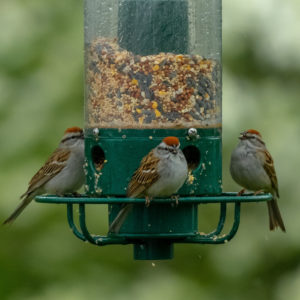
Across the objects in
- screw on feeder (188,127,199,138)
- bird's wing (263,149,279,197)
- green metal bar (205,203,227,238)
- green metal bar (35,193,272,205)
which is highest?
screw on feeder (188,127,199,138)

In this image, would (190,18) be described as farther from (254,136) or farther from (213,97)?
(254,136)

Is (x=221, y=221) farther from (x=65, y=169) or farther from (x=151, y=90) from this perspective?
(x=65, y=169)

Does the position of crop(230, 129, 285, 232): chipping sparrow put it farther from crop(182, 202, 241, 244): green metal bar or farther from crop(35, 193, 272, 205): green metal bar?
crop(35, 193, 272, 205): green metal bar

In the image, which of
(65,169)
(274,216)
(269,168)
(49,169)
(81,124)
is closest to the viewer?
(65,169)

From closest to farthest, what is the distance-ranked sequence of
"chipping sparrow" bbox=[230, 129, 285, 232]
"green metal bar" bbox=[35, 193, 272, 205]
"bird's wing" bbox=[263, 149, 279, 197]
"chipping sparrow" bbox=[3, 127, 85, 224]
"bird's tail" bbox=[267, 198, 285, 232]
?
"green metal bar" bbox=[35, 193, 272, 205]
"chipping sparrow" bbox=[3, 127, 85, 224]
"chipping sparrow" bbox=[230, 129, 285, 232]
"bird's wing" bbox=[263, 149, 279, 197]
"bird's tail" bbox=[267, 198, 285, 232]

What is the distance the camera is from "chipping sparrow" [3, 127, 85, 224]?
1062 cm

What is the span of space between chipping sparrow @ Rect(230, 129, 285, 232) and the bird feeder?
1.09 meters

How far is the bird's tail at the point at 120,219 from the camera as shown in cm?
963

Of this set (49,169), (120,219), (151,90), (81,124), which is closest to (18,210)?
(49,169)

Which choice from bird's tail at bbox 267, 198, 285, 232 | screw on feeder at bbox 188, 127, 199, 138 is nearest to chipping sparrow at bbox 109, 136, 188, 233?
screw on feeder at bbox 188, 127, 199, 138

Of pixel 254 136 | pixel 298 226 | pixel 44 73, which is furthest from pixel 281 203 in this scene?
pixel 44 73

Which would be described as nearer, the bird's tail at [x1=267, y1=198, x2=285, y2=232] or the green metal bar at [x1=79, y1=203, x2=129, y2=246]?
the green metal bar at [x1=79, y1=203, x2=129, y2=246]

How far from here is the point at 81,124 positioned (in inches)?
480

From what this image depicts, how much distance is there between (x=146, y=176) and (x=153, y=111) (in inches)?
19.9
